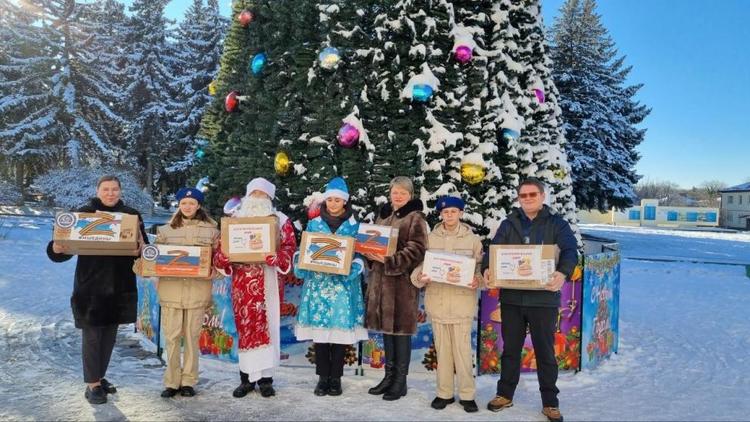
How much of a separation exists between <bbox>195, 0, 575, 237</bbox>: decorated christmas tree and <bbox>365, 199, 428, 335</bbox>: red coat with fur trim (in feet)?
5.24

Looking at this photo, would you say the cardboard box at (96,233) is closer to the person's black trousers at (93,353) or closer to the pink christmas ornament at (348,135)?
the person's black trousers at (93,353)

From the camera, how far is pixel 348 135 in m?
6.32

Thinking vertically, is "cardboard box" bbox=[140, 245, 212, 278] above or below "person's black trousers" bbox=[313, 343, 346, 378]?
above

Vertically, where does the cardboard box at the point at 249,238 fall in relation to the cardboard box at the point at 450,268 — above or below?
above

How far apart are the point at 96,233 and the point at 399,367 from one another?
117 inches

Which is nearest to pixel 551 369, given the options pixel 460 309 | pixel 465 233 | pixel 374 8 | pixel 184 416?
pixel 460 309

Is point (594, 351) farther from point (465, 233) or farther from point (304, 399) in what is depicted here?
point (304, 399)

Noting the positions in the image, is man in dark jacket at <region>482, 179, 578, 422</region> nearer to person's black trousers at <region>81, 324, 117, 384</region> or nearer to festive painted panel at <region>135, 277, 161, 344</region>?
person's black trousers at <region>81, 324, 117, 384</region>

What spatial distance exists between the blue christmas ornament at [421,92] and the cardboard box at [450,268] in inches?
98.0

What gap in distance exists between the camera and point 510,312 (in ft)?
15.1

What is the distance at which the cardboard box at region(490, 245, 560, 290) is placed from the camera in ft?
14.0

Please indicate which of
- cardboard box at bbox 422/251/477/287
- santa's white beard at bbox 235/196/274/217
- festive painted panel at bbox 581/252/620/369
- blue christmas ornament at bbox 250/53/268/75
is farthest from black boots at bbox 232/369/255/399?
blue christmas ornament at bbox 250/53/268/75

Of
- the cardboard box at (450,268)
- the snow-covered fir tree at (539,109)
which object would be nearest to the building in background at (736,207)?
the snow-covered fir tree at (539,109)

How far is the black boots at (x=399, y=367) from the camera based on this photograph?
4836 mm
